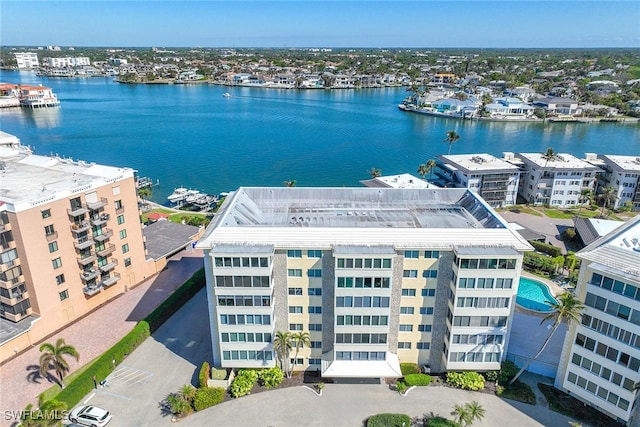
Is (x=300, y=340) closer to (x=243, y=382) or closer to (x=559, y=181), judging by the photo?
(x=243, y=382)

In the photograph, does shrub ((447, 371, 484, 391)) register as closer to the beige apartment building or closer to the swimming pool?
the swimming pool

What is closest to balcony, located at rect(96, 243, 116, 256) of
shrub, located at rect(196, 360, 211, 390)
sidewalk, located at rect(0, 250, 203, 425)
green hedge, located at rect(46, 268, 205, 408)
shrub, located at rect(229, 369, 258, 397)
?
sidewalk, located at rect(0, 250, 203, 425)

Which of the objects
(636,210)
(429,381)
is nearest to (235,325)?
(429,381)

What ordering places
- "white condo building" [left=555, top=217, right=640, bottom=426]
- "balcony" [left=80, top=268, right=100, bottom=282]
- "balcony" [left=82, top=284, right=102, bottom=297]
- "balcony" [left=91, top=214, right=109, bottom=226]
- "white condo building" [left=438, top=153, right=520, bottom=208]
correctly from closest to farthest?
1. "white condo building" [left=555, top=217, right=640, bottom=426]
2. "balcony" [left=80, top=268, right=100, bottom=282]
3. "balcony" [left=91, top=214, right=109, bottom=226]
4. "balcony" [left=82, top=284, right=102, bottom=297]
5. "white condo building" [left=438, top=153, right=520, bottom=208]

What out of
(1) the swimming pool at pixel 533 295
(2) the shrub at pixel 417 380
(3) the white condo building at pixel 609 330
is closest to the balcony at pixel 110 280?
(2) the shrub at pixel 417 380

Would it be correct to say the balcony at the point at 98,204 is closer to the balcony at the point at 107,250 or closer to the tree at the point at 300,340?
the balcony at the point at 107,250

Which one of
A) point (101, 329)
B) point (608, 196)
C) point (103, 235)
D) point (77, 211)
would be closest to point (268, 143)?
point (608, 196)

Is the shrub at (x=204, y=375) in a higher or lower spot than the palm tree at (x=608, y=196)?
lower
